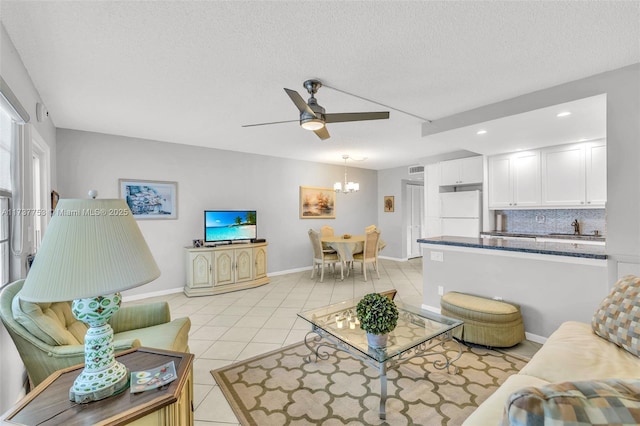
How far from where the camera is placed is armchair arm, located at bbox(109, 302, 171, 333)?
82.3 inches

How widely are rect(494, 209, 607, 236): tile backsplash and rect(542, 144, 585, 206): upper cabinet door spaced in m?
0.48

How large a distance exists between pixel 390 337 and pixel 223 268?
3211 mm

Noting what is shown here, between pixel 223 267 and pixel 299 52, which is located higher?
pixel 299 52

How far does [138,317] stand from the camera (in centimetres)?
216

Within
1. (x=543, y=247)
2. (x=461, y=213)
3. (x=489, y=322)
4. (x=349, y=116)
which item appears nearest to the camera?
(x=349, y=116)

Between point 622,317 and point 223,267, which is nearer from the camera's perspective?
point 622,317

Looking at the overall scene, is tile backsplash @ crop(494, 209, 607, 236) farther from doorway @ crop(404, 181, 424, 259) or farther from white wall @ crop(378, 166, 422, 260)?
doorway @ crop(404, 181, 424, 259)

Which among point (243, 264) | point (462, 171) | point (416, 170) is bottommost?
point (243, 264)

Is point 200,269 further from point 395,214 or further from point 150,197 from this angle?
point 395,214

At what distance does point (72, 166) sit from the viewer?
3814 mm

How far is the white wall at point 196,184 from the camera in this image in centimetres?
391

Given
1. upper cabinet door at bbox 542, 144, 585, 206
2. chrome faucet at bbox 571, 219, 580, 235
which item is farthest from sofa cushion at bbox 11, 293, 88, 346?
A: chrome faucet at bbox 571, 219, 580, 235

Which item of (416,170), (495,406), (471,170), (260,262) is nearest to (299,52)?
(495,406)

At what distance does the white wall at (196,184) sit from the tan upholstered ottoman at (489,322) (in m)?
3.83
